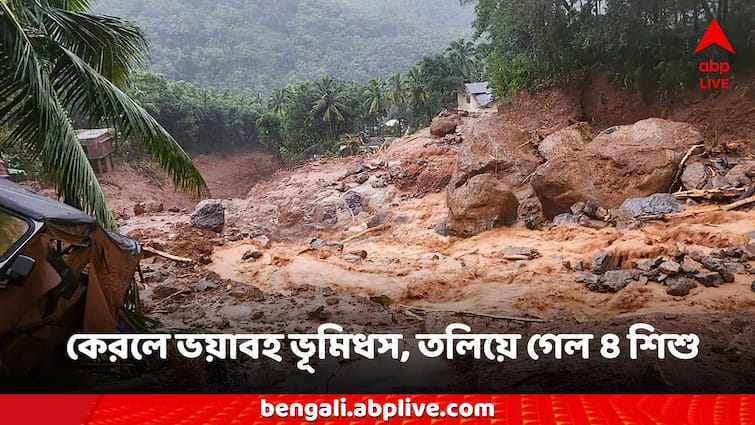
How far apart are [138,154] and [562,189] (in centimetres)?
328

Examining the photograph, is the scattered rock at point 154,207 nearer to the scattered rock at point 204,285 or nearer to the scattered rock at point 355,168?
the scattered rock at point 204,285

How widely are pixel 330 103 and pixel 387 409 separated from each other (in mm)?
1742

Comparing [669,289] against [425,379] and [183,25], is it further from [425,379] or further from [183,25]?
[183,25]

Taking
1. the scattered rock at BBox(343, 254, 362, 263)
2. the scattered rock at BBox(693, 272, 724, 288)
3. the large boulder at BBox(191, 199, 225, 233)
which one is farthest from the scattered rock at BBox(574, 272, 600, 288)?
the large boulder at BBox(191, 199, 225, 233)

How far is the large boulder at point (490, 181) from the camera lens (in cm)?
423

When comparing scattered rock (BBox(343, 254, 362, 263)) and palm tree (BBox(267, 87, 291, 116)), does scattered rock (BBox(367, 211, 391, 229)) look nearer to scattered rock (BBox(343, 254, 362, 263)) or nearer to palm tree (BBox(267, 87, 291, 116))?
scattered rock (BBox(343, 254, 362, 263))

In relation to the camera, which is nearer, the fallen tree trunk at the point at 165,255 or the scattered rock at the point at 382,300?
the scattered rock at the point at 382,300

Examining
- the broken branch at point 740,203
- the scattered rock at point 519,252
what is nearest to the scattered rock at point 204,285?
the scattered rock at point 519,252

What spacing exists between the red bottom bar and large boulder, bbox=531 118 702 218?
2138 mm

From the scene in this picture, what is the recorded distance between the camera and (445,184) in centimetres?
520

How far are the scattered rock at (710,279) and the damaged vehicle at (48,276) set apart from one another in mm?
2814

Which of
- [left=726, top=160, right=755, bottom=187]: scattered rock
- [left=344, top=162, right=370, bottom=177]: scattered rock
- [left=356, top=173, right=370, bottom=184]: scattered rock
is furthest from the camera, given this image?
[left=356, top=173, right=370, bottom=184]: scattered rock

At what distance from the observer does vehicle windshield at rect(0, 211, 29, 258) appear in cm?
186

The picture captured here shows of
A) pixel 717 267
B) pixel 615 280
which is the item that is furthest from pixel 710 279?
pixel 615 280
